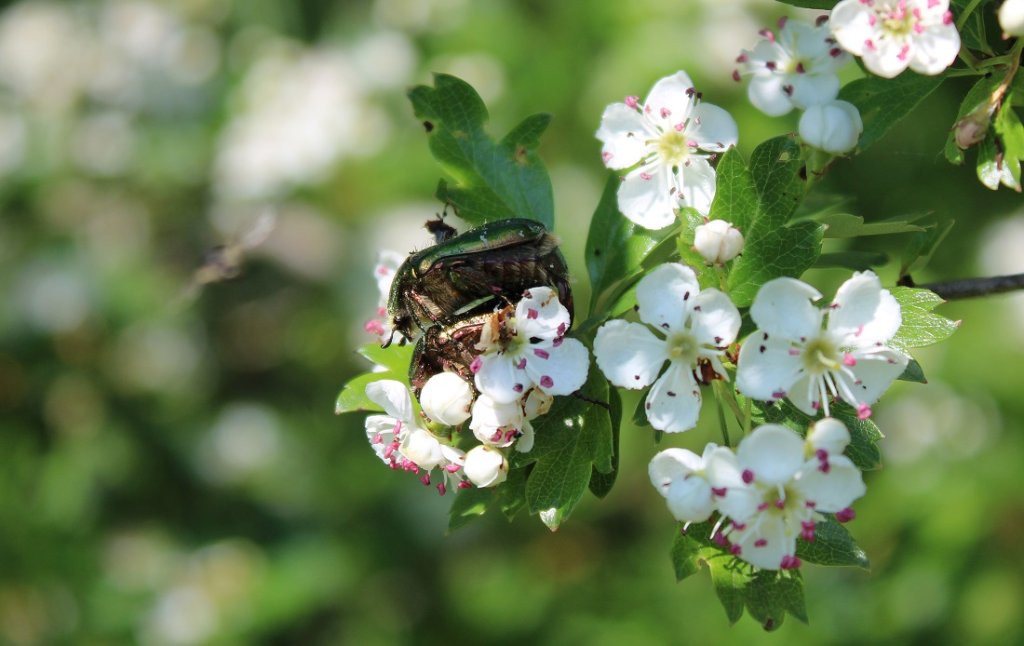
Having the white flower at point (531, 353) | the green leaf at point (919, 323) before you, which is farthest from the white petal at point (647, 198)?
the green leaf at point (919, 323)

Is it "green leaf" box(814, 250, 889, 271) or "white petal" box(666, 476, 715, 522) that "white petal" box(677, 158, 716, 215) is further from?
"white petal" box(666, 476, 715, 522)

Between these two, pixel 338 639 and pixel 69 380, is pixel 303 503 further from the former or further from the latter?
pixel 69 380

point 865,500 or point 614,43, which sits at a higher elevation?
point 614,43

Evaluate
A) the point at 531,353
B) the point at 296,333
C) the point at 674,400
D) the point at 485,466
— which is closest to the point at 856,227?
the point at 674,400

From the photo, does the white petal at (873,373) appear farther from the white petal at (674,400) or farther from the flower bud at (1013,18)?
the flower bud at (1013,18)

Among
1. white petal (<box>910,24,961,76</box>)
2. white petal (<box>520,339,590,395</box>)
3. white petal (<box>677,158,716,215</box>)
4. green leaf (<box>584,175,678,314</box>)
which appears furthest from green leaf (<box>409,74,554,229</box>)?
white petal (<box>910,24,961,76</box>)

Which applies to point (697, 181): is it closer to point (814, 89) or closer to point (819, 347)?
point (814, 89)

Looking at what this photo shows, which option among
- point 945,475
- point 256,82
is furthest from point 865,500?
point 256,82
